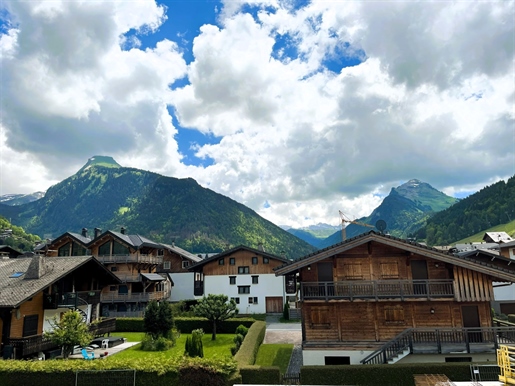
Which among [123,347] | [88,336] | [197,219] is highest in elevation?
[197,219]

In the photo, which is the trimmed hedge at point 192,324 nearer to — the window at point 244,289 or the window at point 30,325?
the window at point 244,289

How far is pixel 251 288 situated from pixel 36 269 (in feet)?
93.2

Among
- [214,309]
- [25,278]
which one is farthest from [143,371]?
[214,309]

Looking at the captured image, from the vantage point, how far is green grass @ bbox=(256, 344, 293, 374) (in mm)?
23094

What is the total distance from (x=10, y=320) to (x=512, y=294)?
5058 cm

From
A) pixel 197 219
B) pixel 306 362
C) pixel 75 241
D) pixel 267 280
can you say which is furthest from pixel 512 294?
pixel 197 219

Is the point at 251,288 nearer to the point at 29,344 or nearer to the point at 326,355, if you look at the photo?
the point at 326,355

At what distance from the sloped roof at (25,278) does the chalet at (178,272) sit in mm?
28047

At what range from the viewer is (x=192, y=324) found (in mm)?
36000

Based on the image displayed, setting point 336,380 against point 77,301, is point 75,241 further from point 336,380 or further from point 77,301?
point 336,380

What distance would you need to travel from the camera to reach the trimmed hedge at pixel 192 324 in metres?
35.0

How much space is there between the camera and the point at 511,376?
515 inches

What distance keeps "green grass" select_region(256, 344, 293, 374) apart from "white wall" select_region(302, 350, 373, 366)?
155 centimetres

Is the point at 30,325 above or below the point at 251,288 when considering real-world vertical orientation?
below
